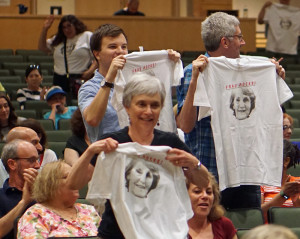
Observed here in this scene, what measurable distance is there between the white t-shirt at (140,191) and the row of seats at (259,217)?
1.17 meters

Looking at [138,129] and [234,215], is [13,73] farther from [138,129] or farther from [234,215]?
[138,129]

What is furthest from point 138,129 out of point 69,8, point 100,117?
point 69,8

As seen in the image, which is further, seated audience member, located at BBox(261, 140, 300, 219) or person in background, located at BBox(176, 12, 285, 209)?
seated audience member, located at BBox(261, 140, 300, 219)

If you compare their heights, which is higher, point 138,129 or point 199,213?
point 138,129

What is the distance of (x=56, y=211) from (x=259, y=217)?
108 centimetres

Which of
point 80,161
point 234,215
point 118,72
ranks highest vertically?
point 118,72

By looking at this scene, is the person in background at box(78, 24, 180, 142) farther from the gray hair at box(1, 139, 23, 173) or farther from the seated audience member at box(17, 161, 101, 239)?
the gray hair at box(1, 139, 23, 173)

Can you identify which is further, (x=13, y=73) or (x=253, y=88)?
(x=13, y=73)

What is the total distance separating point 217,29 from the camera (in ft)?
13.5

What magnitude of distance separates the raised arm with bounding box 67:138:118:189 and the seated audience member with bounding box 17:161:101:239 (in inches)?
28.9

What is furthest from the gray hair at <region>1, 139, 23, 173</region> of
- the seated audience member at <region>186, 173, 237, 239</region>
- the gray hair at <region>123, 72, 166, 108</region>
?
the gray hair at <region>123, 72, 166, 108</region>

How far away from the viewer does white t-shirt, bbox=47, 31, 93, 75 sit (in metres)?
8.35

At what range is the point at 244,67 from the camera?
4.14 metres

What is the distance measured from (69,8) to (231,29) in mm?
10708
